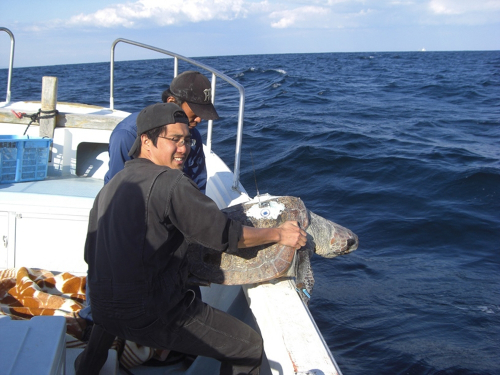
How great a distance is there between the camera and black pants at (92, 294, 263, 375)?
1934 mm

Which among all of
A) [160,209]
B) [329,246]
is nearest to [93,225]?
[160,209]

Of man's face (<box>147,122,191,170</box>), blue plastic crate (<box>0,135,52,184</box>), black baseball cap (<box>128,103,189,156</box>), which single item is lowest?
blue plastic crate (<box>0,135,52,184</box>)

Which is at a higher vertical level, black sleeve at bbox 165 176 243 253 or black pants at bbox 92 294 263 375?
black sleeve at bbox 165 176 243 253

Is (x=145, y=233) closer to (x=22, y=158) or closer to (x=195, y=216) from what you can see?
(x=195, y=216)

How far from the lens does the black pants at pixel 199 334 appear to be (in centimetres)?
193

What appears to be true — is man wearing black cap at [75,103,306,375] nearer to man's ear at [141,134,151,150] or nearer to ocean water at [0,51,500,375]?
man's ear at [141,134,151,150]

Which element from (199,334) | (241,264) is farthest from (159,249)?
(241,264)

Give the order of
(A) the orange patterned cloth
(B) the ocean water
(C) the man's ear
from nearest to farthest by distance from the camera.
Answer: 1. (C) the man's ear
2. (A) the orange patterned cloth
3. (B) the ocean water

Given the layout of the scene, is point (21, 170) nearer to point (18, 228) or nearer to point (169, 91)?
point (18, 228)

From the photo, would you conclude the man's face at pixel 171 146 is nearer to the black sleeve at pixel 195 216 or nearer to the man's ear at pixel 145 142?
the man's ear at pixel 145 142

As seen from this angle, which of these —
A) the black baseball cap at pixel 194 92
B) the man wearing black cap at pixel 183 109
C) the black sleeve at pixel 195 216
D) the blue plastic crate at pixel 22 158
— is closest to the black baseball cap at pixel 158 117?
the black sleeve at pixel 195 216

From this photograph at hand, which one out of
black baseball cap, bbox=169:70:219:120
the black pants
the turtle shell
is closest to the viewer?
the black pants

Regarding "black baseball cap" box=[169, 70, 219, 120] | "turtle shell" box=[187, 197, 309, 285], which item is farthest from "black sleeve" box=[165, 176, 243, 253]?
"black baseball cap" box=[169, 70, 219, 120]

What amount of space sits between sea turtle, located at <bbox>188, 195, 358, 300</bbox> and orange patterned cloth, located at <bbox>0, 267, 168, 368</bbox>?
0.61 m
